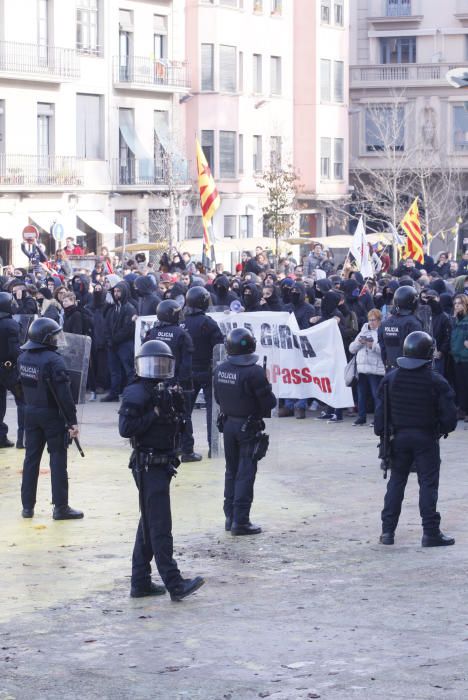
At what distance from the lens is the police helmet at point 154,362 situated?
10391mm

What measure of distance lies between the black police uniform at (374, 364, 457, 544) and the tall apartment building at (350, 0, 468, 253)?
2070 inches

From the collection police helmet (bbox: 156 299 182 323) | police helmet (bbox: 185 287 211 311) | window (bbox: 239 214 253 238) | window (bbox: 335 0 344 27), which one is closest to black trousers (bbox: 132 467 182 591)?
police helmet (bbox: 156 299 182 323)

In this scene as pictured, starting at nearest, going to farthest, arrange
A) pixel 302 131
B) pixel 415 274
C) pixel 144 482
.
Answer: pixel 144 482 < pixel 415 274 < pixel 302 131

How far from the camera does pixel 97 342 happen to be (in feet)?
73.5

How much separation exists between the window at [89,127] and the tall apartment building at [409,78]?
57.8 ft

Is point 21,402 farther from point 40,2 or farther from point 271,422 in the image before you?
point 40,2

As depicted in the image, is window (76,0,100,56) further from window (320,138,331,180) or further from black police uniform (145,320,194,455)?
black police uniform (145,320,194,455)

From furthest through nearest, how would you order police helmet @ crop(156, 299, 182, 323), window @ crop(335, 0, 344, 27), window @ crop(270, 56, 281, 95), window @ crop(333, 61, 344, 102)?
window @ crop(333, 61, 344, 102)
window @ crop(335, 0, 344, 27)
window @ crop(270, 56, 281, 95)
police helmet @ crop(156, 299, 182, 323)

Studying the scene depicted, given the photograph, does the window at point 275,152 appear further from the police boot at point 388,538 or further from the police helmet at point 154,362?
the police helmet at point 154,362

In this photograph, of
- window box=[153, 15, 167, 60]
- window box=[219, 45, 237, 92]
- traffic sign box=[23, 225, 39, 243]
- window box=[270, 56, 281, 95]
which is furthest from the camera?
window box=[270, 56, 281, 95]

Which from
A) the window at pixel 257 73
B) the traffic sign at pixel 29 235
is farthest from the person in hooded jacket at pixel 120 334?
the window at pixel 257 73

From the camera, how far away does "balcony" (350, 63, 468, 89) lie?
64.7 meters

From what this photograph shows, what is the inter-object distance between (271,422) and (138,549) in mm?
5709

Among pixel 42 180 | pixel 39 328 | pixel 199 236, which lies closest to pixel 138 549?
pixel 39 328
